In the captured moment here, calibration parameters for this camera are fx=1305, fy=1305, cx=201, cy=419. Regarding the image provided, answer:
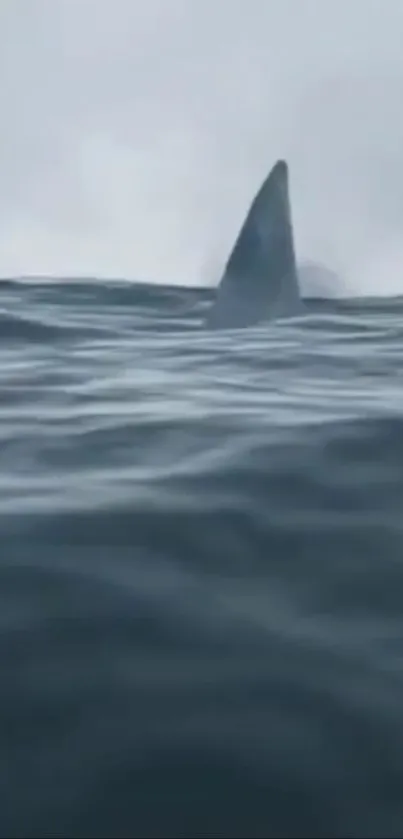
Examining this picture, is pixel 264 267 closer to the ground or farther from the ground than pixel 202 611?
farther from the ground

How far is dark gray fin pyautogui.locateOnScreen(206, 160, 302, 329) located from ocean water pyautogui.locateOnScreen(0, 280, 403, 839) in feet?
17.1

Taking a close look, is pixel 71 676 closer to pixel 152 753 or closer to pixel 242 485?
pixel 152 753

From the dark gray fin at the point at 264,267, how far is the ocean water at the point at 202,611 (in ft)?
17.1

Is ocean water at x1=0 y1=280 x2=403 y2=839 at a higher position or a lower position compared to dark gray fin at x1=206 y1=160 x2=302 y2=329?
lower

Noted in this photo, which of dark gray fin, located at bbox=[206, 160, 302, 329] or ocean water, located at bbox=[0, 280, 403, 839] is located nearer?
ocean water, located at bbox=[0, 280, 403, 839]

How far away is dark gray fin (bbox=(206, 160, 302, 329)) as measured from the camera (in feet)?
50.8

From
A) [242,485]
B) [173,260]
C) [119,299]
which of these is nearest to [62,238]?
[173,260]

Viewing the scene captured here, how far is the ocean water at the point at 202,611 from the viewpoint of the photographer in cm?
410

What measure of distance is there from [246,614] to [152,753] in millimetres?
1162

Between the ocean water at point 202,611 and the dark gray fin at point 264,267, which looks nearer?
the ocean water at point 202,611

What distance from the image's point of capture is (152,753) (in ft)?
14.2

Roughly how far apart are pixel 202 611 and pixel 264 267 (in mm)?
11044

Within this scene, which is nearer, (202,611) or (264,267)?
(202,611)

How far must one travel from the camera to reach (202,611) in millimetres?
5422
